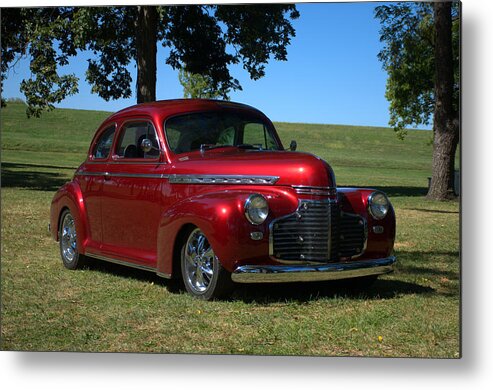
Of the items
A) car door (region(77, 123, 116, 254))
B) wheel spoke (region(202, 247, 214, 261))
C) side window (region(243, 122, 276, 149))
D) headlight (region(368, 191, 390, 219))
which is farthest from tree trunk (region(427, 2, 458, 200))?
car door (region(77, 123, 116, 254))

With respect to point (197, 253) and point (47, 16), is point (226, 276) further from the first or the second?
point (47, 16)

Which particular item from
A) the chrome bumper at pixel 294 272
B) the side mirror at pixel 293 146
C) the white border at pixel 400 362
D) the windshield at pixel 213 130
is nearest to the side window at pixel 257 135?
the windshield at pixel 213 130

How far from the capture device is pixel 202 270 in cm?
609

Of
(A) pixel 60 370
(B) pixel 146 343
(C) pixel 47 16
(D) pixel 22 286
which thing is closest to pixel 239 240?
(B) pixel 146 343

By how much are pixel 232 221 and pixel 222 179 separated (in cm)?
50

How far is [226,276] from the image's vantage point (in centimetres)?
587

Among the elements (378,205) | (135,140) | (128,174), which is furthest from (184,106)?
(378,205)

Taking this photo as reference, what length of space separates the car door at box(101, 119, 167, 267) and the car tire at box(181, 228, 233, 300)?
0.43 metres

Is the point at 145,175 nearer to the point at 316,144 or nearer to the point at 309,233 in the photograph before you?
the point at 316,144

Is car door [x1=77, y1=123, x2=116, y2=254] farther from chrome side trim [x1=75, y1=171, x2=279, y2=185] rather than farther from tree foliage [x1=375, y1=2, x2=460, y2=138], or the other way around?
tree foliage [x1=375, y1=2, x2=460, y2=138]

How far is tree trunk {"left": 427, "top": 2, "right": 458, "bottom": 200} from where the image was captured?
6.37 metres

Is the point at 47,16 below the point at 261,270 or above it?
above

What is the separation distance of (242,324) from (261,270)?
0.38 m

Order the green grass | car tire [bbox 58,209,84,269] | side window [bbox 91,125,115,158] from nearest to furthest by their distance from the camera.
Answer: the green grass
side window [bbox 91,125,115,158]
car tire [bbox 58,209,84,269]
